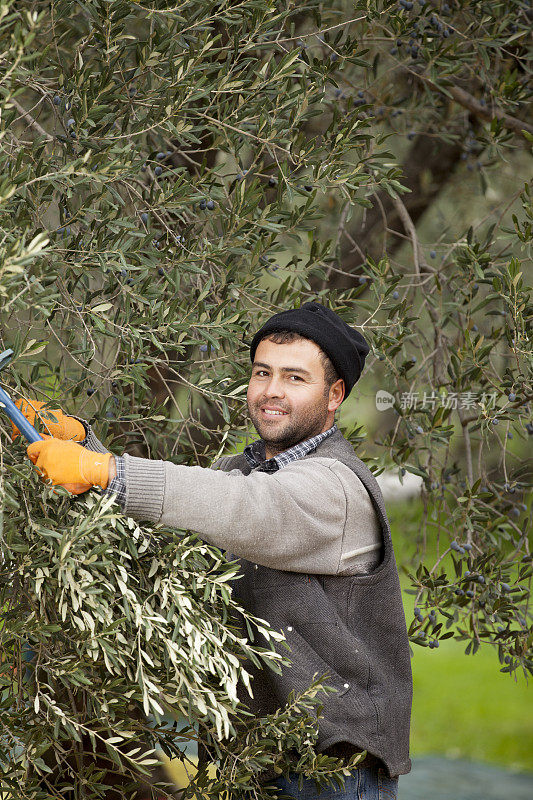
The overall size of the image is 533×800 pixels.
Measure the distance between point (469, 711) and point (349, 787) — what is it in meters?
7.04

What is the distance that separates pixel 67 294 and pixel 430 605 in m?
1.99

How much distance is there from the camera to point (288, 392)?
2.81 metres

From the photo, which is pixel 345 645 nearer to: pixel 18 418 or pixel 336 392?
pixel 336 392

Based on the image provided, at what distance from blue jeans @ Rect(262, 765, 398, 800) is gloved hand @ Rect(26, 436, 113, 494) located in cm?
107

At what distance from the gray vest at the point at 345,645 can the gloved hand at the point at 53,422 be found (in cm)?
63

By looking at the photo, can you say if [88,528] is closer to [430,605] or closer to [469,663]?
[430,605]

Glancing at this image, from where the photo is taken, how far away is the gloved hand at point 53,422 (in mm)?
2346

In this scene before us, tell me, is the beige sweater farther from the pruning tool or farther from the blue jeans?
the blue jeans

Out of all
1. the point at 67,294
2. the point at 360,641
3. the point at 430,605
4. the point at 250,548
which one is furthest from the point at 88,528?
the point at 430,605

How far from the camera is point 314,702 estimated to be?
244cm

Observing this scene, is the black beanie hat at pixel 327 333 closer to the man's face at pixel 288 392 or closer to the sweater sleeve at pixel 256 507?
the man's face at pixel 288 392

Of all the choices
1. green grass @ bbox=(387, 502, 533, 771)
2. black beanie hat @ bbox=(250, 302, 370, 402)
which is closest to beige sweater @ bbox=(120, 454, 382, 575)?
black beanie hat @ bbox=(250, 302, 370, 402)

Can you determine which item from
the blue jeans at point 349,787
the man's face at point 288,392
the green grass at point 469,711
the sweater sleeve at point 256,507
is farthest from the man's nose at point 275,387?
the green grass at point 469,711

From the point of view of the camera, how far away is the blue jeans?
8.59ft
